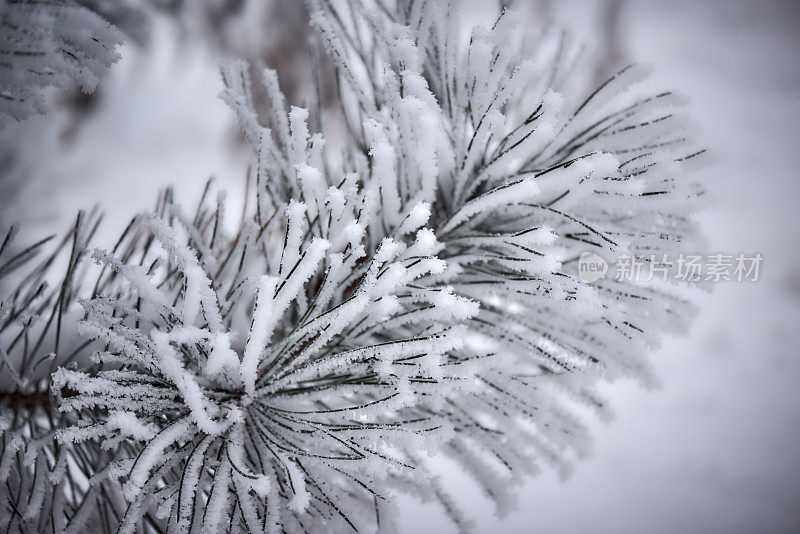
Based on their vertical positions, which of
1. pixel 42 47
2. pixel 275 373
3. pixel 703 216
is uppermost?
pixel 703 216

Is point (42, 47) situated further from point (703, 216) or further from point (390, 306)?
point (703, 216)

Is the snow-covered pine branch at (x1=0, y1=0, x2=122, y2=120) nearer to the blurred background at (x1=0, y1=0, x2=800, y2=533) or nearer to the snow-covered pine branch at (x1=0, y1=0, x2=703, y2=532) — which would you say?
the snow-covered pine branch at (x1=0, y1=0, x2=703, y2=532)

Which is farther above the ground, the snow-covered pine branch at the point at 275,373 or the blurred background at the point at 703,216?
the blurred background at the point at 703,216

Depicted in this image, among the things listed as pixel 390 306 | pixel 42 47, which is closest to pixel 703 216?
pixel 390 306

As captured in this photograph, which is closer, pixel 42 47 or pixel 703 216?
pixel 42 47

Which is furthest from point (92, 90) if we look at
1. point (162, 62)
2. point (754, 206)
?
point (754, 206)

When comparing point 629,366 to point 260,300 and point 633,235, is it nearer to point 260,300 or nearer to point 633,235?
point 633,235

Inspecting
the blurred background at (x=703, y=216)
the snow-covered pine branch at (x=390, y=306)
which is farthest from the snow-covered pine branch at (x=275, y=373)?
the blurred background at (x=703, y=216)

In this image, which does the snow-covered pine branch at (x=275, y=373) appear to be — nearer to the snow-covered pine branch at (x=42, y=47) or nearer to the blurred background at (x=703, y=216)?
the snow-covered pine branch at (x=42, y=47)
